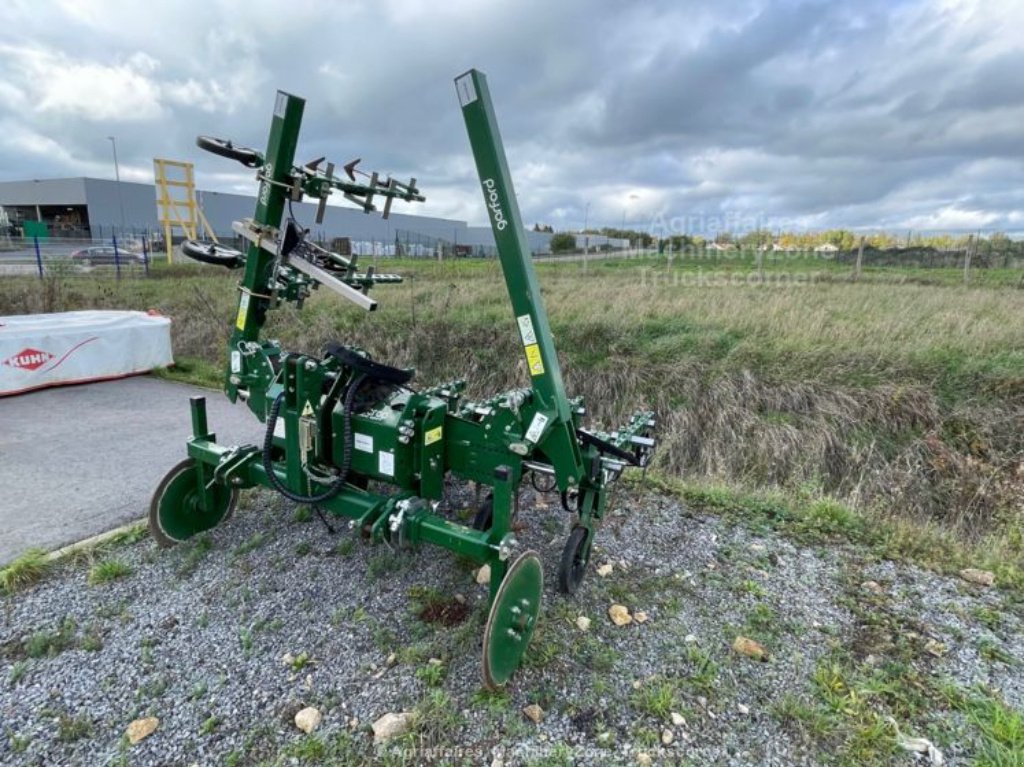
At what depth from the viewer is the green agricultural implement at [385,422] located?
233cm

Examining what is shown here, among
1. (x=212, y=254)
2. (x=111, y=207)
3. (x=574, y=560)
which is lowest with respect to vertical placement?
(x=574, y=560)

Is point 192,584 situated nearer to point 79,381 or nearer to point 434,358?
point 434,358

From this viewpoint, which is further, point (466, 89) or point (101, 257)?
point (101, 257)

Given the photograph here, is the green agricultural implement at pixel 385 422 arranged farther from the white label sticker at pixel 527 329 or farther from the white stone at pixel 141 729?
the white stone at pixel 141 729

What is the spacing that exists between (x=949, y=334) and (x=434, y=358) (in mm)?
6021

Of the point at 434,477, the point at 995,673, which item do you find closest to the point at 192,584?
the point at 434,477

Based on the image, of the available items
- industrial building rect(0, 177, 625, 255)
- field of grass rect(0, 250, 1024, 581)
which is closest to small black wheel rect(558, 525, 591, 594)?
field of grass rect(0, 250, 1024, 581)

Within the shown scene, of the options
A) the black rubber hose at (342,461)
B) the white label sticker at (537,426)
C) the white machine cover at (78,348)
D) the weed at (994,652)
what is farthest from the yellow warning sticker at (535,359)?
the white machine cover at (78,348)

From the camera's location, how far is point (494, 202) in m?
2.35

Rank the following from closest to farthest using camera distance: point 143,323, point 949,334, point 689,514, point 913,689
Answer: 1. point 913,689
2. point 689,514
3. point 949,334
4. point 143,323

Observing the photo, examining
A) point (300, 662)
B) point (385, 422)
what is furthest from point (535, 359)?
point (300, 662)

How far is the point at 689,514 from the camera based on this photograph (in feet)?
12.1

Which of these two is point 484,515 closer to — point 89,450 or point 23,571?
point 23,571

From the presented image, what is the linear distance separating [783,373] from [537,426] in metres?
4.27
